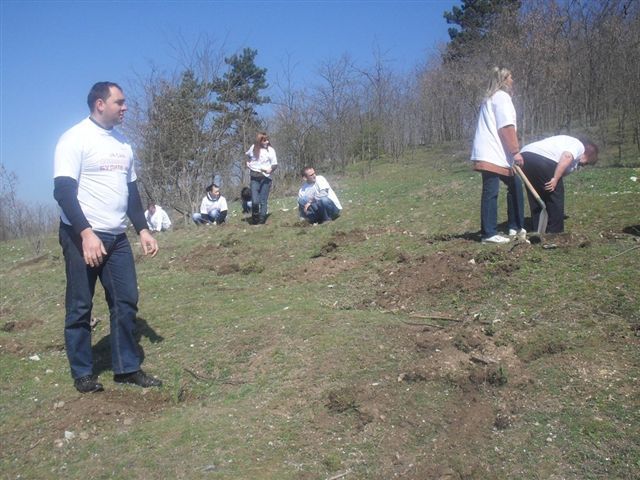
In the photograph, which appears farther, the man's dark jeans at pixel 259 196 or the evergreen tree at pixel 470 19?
the evergreen tree at pixel 470 19

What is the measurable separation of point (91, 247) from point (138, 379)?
105cm

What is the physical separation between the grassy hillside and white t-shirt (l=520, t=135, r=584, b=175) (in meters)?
0.77

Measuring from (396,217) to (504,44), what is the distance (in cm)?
1209

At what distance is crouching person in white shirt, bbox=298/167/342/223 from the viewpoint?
31.4 feet

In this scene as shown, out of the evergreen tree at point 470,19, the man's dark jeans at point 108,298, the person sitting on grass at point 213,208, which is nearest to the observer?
the man's dark jeans at point 108,298

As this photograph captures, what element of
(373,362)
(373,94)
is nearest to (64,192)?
(373,362)

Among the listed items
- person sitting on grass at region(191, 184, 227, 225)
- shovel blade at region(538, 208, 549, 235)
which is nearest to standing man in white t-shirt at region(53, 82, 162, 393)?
shovel blade at region(538, 208, 549, 235)

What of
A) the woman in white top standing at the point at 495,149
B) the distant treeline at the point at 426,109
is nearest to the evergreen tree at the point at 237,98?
the distant treeline at the point at 426,109

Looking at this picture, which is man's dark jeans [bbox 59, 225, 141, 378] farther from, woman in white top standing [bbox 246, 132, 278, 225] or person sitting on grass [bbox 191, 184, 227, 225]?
person sitting on grass [bbox 191, 184, 227, 225]

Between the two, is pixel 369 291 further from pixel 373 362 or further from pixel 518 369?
pixel 518 369

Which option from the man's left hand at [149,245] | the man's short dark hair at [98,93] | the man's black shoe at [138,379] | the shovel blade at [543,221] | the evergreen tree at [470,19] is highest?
the evergreen tree at [470,19]

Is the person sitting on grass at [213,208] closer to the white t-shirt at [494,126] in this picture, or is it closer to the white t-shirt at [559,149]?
the white t-shirt at [494,126]

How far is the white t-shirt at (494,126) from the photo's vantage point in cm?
619

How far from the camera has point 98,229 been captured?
4.16m
